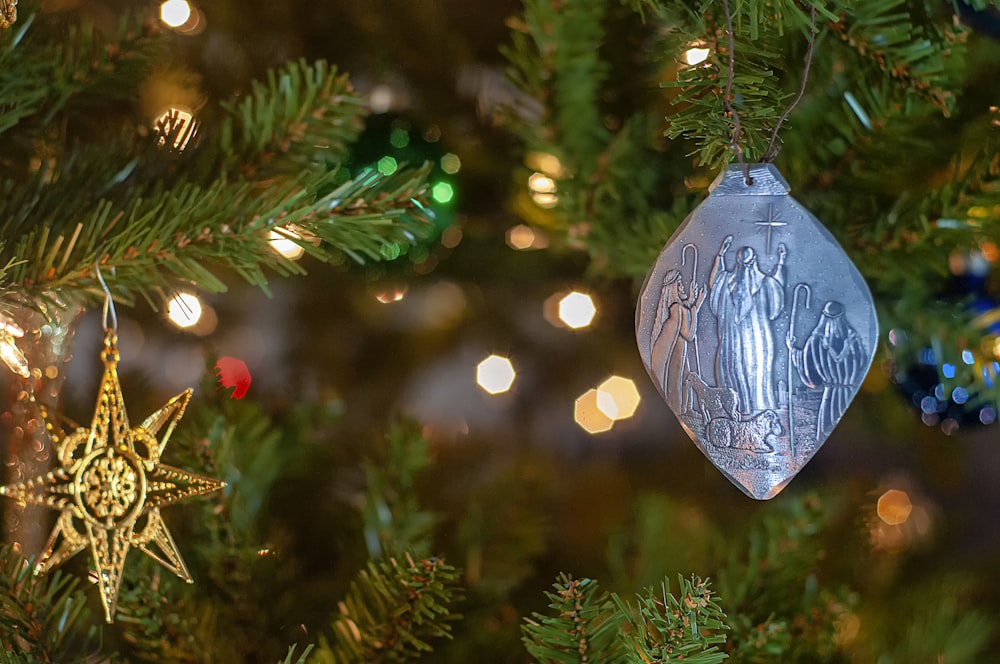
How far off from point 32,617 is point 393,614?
7.9 inches

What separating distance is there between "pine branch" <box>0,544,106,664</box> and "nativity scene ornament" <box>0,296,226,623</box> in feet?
0.04

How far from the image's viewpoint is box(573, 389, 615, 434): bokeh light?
1.06 meters

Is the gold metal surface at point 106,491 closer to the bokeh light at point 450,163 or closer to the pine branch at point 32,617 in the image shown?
the pine branch at point 32,617

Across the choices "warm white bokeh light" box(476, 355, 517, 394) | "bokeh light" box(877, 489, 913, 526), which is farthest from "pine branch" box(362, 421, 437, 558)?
"bokeh light" box(877, 489, 913, 526)

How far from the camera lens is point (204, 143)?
57 cm

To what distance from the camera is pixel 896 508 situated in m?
0.94

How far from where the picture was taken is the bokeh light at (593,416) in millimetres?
1063

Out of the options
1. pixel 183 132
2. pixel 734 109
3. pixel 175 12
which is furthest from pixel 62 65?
pixel 734 109

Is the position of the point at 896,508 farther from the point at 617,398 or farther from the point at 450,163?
the point at 450,163

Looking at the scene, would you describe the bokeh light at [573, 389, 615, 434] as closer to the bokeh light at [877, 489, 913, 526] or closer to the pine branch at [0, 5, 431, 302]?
the bokeh light at [877, 489, 913, 526]

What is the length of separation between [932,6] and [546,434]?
2.44 ft

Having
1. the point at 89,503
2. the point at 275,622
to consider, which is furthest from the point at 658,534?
the point at 89,503

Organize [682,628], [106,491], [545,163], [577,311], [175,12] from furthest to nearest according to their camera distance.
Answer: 1. [577,311]
2. [175,12]
3. [545,163]
4. [106,491]
5. [682,628]

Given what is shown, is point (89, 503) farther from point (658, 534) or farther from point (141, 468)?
point (658, 534)
